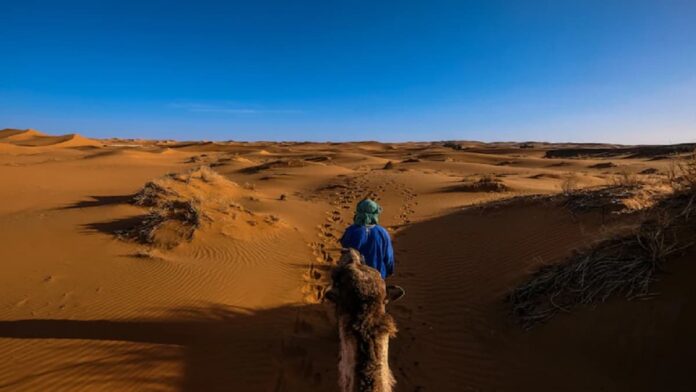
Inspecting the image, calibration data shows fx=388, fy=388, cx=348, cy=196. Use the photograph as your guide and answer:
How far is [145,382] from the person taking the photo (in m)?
3.84

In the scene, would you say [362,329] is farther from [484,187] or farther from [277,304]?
[484,187]

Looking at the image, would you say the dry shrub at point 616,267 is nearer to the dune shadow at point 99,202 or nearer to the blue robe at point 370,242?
the blue robe at point 370,242

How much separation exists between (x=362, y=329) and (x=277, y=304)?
4037 millimetres

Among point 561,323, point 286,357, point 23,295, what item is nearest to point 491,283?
point 561,323

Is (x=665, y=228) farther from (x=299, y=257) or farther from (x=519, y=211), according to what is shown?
(x=299, y=257)

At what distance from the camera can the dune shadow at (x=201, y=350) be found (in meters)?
3.92

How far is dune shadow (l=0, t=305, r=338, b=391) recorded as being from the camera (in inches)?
154

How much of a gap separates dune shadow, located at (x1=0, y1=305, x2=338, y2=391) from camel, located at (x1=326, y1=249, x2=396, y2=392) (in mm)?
2318

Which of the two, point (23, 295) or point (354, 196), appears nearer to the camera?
point (23, 295)

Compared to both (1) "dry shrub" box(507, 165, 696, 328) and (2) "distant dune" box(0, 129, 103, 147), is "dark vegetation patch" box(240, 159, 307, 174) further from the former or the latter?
(2) "distant dune" box(0, 129, 103, 147)

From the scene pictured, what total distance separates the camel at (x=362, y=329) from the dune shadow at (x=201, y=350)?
2318 mm

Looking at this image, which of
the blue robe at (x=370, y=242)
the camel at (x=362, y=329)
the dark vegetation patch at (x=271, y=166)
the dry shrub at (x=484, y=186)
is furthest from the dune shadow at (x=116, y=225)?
the dark vegetation patch at (x=271, y=166)

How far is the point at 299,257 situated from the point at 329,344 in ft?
11.1

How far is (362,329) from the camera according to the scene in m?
1.96
